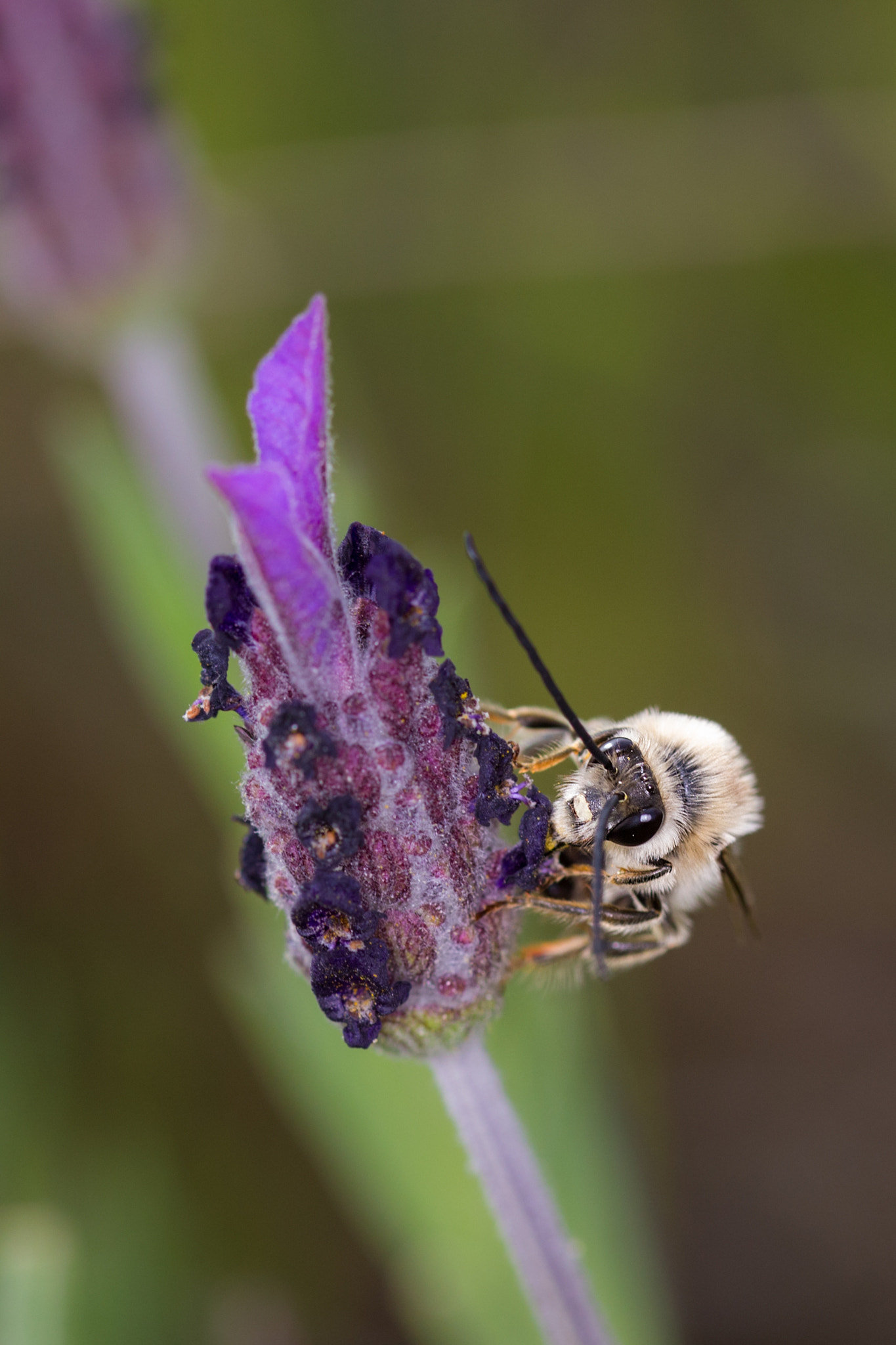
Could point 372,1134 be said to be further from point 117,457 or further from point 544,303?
point 544,303

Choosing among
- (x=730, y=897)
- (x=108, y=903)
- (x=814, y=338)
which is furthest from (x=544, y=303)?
(x=730, y=897)

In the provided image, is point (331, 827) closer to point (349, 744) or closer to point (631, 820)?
point (349, 744)

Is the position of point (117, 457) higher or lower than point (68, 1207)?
higher

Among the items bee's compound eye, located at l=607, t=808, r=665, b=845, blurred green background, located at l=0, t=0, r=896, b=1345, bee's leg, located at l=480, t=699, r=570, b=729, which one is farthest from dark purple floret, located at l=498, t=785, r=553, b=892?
blurred green background, located at l=0, t=0, r=896, b=1345

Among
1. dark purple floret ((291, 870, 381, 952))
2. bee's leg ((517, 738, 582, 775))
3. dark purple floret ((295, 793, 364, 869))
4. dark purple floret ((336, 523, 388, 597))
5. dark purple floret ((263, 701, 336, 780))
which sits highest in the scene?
dark purple floret ((336, 523, 388, 597))

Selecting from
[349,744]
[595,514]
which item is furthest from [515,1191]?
[595,514]

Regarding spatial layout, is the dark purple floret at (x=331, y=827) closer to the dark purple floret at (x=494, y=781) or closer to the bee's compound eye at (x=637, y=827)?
the dark purple floret at (x=494, y=781)

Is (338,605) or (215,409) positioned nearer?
(338,605)

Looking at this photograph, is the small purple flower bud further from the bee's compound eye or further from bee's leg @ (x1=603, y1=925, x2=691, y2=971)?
bee's leg @ (x1=603, y1=925, x2=691, y2=971)
